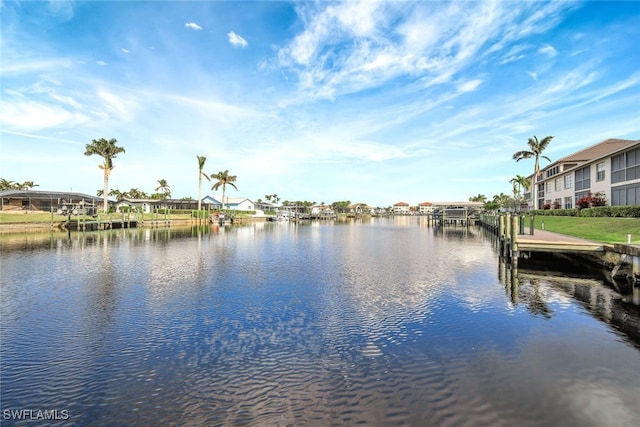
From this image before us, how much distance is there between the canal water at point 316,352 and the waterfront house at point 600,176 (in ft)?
74.8

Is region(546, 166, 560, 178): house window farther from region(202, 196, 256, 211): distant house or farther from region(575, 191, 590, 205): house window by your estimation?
region(202, 196, 256, 211): distant house

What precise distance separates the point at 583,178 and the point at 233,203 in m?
102

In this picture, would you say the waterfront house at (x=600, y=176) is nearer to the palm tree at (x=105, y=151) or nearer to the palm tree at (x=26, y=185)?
the palm tree at (x=105, y=151)

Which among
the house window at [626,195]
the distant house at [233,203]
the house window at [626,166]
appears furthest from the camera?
the distant house at [233,203]

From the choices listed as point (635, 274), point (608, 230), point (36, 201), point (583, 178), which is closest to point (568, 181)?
point (583, 178)

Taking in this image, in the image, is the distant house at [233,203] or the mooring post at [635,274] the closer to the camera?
the mooring post at [635,274]

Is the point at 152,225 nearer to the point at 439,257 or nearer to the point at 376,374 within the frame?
the point at 439,257

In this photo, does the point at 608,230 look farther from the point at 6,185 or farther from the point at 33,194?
the point at 6,185

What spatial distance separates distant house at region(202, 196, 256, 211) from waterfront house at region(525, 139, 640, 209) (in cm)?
9018

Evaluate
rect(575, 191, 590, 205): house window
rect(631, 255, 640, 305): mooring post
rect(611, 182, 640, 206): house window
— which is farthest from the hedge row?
rect(631, 255, 640, 305): mooring post

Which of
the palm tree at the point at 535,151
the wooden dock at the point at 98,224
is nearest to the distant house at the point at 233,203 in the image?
the wooden dock at the point at 98,224

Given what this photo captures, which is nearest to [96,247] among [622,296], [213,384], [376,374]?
[213,384]

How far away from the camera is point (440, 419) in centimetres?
674

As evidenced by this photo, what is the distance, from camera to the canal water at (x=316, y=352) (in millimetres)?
7039
